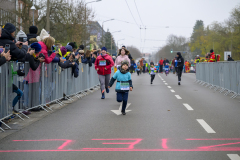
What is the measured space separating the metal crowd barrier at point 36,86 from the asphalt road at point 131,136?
0.63 metres

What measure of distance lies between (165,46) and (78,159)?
397ft

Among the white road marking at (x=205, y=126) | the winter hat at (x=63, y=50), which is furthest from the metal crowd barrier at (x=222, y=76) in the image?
the winter hat at (x=63, y=50)

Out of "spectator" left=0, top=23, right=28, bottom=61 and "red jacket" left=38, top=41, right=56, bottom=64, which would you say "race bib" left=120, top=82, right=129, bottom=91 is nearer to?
"red jacket" left=38, top=41, right=56, bottom=64

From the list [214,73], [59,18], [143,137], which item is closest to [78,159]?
[143,137]

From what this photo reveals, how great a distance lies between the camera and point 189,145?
18.4 ft

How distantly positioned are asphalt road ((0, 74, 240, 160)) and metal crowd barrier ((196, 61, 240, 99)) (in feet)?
12.3

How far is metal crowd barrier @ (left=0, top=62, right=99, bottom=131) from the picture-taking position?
738cm

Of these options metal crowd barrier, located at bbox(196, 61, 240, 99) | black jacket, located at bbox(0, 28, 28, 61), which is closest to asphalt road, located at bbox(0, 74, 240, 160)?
black jacket, located at bbox(0, 28, 28, 61)

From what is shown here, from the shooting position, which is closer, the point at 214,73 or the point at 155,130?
the point at 155,130

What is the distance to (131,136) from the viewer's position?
635 cm

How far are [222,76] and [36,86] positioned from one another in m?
9.29

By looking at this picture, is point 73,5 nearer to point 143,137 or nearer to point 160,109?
point 160,109

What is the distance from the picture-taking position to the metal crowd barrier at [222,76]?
1318 centimetres

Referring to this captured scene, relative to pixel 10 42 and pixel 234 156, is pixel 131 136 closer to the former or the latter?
pixel 234 156
